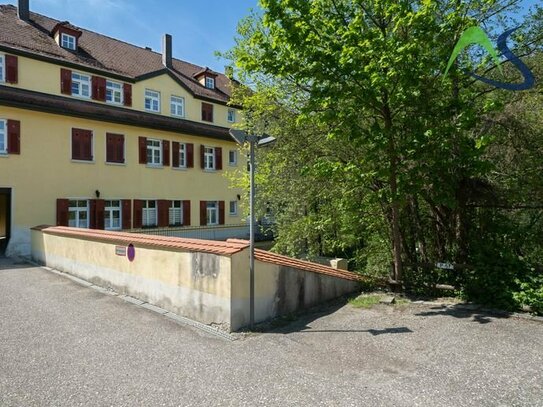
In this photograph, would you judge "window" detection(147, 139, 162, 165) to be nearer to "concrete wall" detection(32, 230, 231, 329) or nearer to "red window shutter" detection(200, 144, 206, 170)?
"red window shutter" detection(200, 144, 206, 170)

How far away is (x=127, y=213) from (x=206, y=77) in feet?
39.4

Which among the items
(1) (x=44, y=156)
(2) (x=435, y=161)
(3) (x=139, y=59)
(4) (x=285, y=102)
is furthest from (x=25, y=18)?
(2) (x=435, y=161)

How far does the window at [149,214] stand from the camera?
21984 mm

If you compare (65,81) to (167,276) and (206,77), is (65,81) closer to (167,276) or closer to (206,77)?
(206,77)

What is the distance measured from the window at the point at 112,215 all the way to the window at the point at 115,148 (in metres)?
2.16

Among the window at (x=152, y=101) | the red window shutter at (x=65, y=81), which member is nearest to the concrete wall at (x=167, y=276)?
the red window shutter at (x=65, y=81)

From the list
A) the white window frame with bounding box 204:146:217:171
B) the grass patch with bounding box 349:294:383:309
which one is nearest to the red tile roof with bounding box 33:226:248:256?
the grass patch with bounding box 349:294:383:309

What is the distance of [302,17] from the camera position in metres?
7.61

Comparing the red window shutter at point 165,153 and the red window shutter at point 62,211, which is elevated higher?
the red window shutter at point 165,153

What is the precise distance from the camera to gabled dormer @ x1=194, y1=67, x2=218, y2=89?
27.8 m

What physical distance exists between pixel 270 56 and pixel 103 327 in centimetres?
571

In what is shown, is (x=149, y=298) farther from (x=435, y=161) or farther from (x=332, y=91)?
(x=435, y=161)

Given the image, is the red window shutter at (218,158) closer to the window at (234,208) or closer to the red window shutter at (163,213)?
the window at (234,208)

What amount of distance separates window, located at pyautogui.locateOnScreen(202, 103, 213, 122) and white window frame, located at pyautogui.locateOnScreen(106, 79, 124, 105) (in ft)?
18.5
